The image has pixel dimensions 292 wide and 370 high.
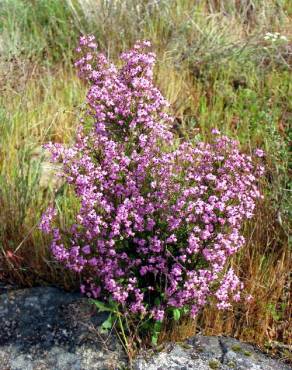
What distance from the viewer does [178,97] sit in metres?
4.48

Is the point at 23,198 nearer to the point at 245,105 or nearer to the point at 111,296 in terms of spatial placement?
the point at 111,296

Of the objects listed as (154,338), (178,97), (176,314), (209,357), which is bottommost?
(209,357)

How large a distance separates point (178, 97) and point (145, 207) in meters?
2.38

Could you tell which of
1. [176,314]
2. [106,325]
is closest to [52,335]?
[106,325]

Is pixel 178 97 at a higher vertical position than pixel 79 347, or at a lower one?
higher

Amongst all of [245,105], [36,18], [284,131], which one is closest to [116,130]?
[284,131]

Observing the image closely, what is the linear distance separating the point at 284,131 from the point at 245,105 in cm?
64

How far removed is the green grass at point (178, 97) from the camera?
2713 mm

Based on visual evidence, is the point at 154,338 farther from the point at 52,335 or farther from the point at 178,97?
the point at 178,97

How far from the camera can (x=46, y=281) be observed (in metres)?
2.79

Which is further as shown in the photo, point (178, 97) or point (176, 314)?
point (178, 97)

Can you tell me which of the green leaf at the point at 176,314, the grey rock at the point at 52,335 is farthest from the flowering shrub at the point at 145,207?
the grey rock at the point at 52,335

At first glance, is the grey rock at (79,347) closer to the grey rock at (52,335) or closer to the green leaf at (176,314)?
the grey rock at (52,335)

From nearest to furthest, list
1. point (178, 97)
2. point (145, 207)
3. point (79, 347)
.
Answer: point (145, 207) < point (79, 347) < point (178, 97)
